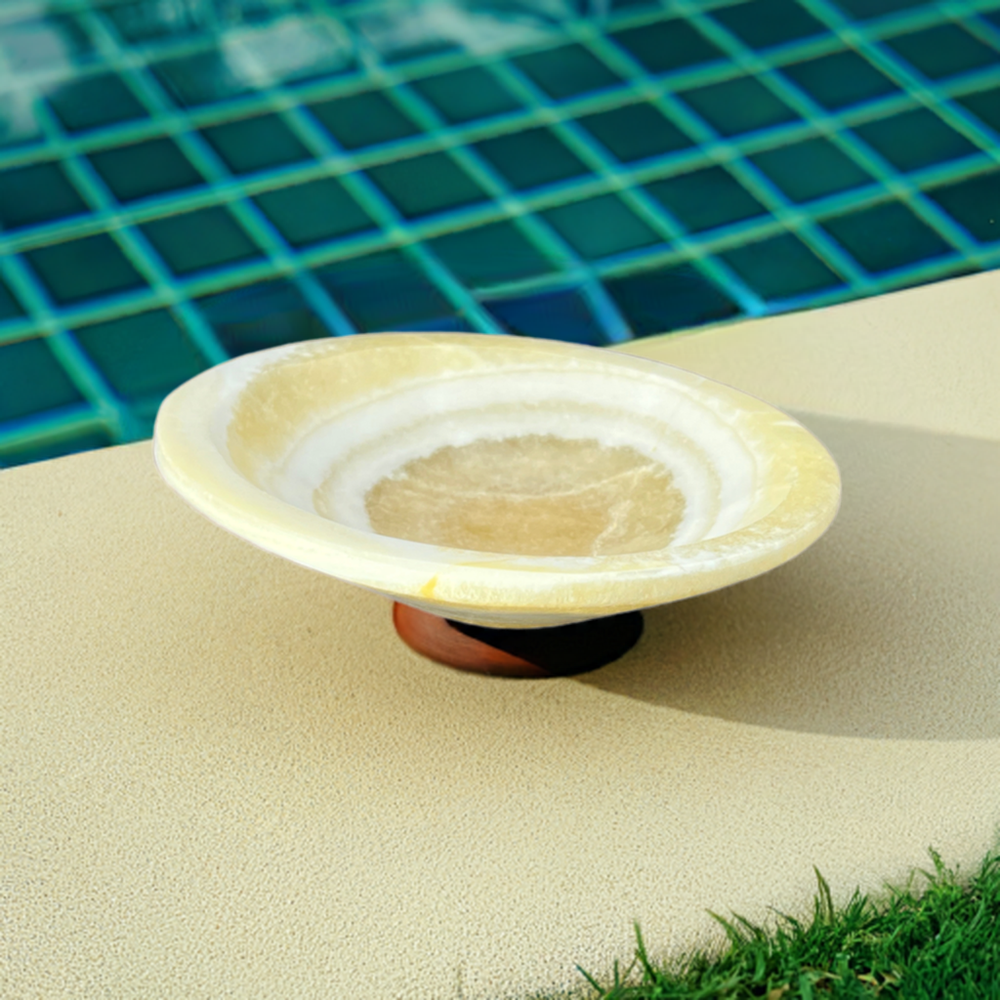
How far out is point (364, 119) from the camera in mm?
4820

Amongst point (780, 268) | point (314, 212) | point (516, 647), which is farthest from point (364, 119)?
point (516, 647)

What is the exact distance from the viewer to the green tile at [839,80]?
5.07 m

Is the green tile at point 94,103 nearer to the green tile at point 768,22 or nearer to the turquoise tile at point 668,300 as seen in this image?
the turquoise tile at point 668,300

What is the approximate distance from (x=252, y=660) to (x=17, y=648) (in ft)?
1.52

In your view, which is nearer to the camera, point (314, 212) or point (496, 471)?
point (496, 471)

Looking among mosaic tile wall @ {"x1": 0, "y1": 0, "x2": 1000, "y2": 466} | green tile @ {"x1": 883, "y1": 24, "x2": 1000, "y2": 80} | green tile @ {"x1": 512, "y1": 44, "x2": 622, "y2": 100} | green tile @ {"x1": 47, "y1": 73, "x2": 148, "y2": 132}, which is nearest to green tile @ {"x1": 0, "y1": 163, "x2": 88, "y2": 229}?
mosaic tile wall @ {"x1": 0, "y1": 0, "x2": 1000, "y2": 466}

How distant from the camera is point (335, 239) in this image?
170 inches

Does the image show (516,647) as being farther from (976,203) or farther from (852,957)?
(976,203)

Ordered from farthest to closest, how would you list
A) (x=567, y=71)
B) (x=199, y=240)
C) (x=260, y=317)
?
(x=567, y=71), (x=199, y=240), (x=260, y=317)

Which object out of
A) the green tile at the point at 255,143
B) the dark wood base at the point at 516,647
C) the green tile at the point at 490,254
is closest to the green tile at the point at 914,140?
the green tile at the point at 490,254

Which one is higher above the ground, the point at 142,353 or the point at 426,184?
the point at 426,184

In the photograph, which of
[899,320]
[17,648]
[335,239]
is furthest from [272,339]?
[899,320]

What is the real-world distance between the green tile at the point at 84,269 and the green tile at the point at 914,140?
2.73 meters

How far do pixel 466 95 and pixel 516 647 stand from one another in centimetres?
312
